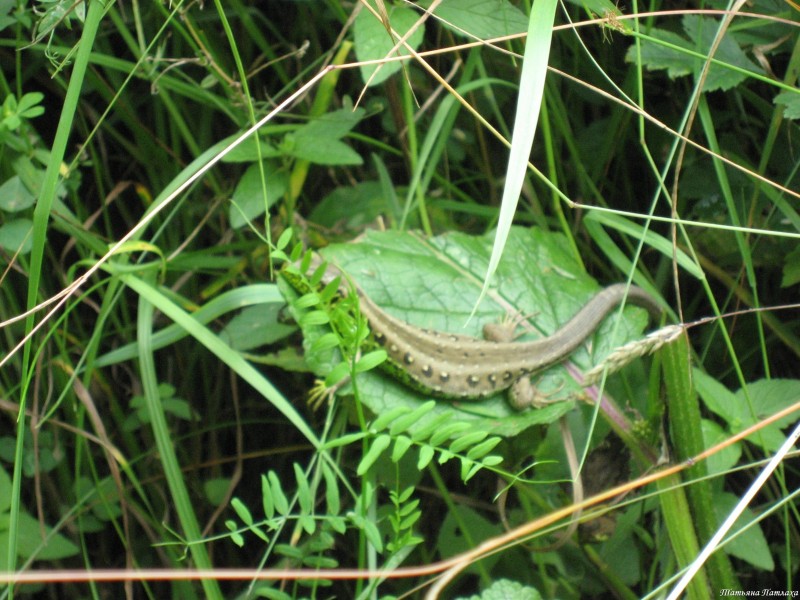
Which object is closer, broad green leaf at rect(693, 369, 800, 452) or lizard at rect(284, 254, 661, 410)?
broad green leaf at rect(693, 369, 800, 452)

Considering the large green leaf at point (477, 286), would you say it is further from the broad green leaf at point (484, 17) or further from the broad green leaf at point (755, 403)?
the broad green leaf at point (484, 17)

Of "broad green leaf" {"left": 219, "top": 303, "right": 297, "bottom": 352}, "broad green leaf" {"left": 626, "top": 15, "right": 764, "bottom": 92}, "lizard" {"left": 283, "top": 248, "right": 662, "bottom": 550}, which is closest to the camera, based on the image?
"broad green leaf" {"left": 626, "top": 15, "right": 764, "bottom": 92}

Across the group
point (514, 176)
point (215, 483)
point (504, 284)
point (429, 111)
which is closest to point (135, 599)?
point (215, 483)

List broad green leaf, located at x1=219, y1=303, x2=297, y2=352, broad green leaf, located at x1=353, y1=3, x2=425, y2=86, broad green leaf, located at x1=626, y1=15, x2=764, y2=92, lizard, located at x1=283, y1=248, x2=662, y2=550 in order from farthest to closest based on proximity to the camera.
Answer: broad green leaf, located at x1=219, y1=303, x2=297, y2=352, lizard, located at x1=283, y1=248, x2=662, y2=550, broad green leaf, located at x1=626, y1=15, x2=764, y2=92, broad green leaf, located at x1=353, y1=3, x2=425, y2=86

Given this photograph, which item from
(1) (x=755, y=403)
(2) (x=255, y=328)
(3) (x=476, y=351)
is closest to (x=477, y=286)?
(3) (x=476, y=351)

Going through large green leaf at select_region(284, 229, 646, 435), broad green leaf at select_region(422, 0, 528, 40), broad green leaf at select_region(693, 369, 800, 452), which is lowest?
broad green leaf at select_region(693, 369, 800, 452)

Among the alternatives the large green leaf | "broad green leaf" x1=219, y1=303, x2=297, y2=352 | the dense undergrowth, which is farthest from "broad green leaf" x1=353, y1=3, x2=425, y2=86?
"broad green leaf" x1=219, y1=303, x2=297, y2=352

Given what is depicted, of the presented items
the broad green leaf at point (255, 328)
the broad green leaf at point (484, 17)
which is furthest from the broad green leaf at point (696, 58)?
the broad green leaf at point (255, 328)

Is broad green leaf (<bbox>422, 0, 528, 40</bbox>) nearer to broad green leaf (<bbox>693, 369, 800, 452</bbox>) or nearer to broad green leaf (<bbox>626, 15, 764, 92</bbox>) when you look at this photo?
broad green leaf (<bbox>626, 15, 764, 92</bbox>)

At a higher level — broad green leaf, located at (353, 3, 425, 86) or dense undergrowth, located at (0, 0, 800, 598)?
broad green leaf, located at (353, 3, 425, 86)
